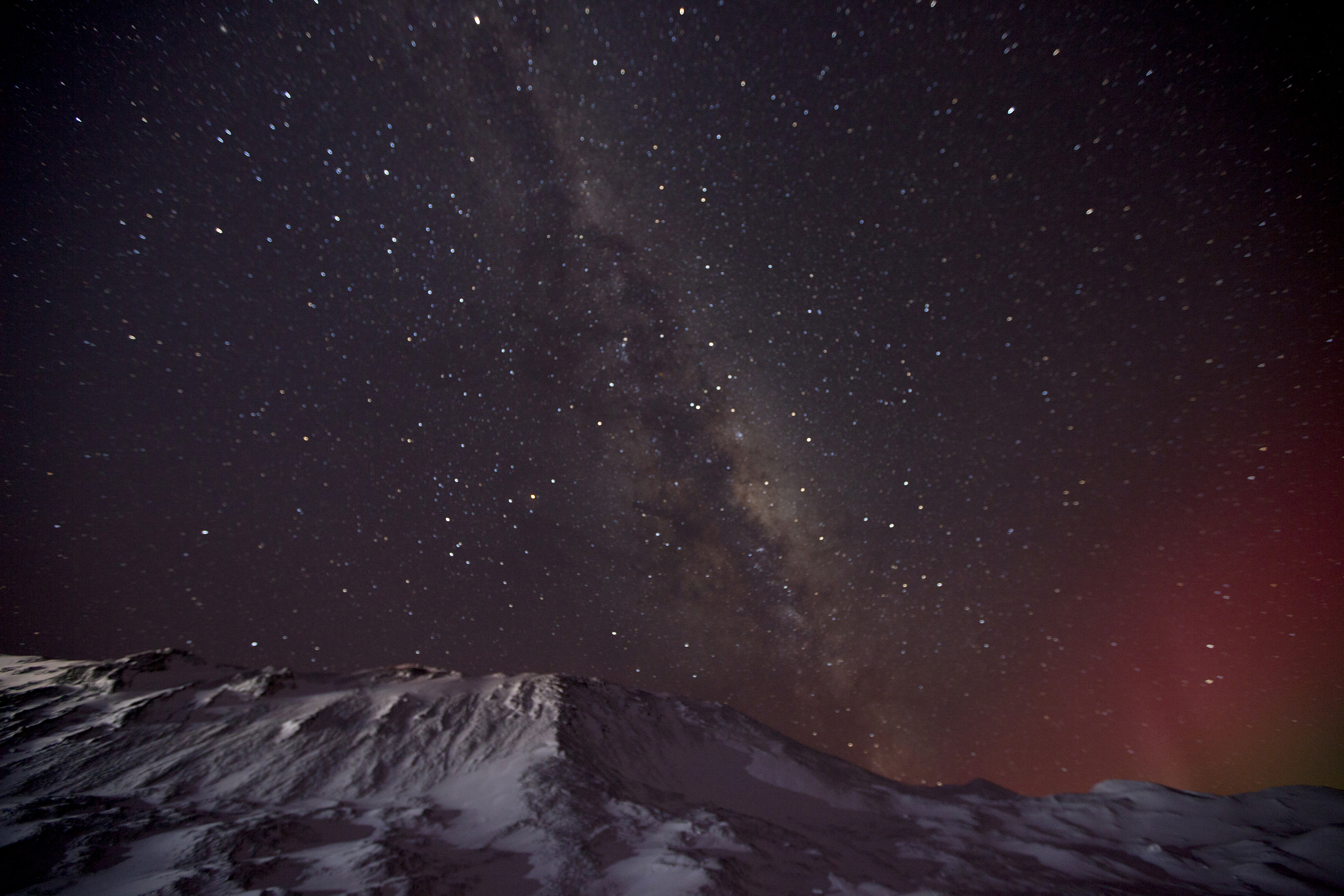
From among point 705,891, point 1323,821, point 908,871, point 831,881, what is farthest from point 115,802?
point 1323,821

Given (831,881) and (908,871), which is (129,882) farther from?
(908,871)

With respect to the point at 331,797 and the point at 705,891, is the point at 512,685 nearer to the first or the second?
the point at 331,797

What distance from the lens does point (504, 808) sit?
14.9 metres

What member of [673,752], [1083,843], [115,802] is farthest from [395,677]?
[1083,843]

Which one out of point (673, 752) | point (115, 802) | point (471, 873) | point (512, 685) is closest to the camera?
point (471, 873)

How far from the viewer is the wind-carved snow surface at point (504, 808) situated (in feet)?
35.5

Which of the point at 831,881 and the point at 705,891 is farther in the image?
the point at 831,881

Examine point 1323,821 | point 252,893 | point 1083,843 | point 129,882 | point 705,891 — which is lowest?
point 129,882

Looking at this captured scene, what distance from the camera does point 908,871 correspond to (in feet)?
46.4

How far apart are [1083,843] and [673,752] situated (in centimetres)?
1697

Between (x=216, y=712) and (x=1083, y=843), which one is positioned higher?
(x=1083, y=843)

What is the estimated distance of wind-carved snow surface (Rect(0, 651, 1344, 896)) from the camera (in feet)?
35.5

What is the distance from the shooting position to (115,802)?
1344cm

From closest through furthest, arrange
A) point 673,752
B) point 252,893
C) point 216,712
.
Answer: point 252,893 → point 216,712 → point 673,752
